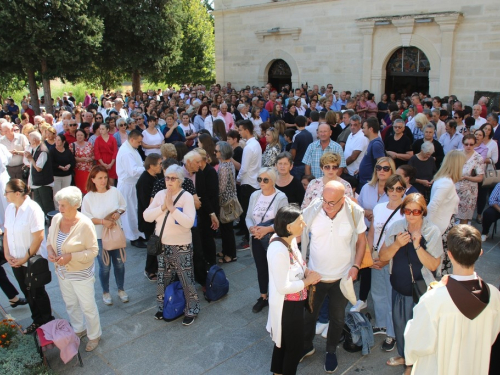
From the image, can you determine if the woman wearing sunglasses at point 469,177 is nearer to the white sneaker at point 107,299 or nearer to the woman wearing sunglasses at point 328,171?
the woman wearing sunglasses at point 328,171

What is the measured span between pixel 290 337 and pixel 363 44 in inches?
579

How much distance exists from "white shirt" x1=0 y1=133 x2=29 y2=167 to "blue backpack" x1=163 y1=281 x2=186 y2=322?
5.06m

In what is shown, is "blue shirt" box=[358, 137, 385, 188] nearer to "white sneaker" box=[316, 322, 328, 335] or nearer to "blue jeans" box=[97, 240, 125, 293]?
"white sneaker" box=[316, 322, 328, 335]

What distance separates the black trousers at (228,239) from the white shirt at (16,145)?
4.47m

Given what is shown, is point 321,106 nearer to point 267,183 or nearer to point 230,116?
point 230,116

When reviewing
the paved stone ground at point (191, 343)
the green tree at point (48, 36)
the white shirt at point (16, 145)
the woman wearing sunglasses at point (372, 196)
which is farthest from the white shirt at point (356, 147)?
the green tree at point (48, 36)

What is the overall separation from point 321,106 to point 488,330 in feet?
35.8

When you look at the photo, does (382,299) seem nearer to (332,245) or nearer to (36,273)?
(332,245)

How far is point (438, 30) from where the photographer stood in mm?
14297

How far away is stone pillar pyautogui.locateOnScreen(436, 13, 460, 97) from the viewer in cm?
1382

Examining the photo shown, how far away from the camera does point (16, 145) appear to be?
27.1 ft

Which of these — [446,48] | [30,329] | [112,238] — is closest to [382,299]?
[112,238]

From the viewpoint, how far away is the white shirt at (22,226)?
4562 millimetres

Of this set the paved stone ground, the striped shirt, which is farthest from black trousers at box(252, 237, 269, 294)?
the striped shirt
